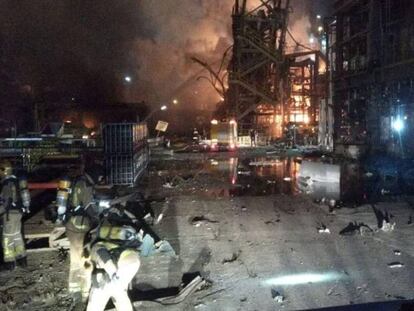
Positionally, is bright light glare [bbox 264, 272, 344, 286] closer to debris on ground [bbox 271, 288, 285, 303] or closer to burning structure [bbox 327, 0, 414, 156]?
debris on ground [bbox 271, 288, 285, 303]

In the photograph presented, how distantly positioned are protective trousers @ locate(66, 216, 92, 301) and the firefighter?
4.60 ft

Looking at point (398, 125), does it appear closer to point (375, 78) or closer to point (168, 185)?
point (375, 78)

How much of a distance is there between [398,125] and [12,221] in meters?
17.3

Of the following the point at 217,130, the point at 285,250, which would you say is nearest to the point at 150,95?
the point at 217,130

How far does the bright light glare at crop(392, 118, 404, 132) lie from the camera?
60.6 ft

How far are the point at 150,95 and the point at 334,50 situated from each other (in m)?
20.0

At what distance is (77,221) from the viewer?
5031mm

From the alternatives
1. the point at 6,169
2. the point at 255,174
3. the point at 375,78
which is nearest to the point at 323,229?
the point at 6,169

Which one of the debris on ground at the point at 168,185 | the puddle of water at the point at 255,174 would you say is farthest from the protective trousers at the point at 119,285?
the debris on ground at the point at 168,185

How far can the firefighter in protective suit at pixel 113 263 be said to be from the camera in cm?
397

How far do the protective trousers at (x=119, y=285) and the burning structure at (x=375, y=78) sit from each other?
1671 cm

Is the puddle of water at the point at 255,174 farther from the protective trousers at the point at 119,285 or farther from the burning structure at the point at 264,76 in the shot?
the burning structure at the point at 264,76

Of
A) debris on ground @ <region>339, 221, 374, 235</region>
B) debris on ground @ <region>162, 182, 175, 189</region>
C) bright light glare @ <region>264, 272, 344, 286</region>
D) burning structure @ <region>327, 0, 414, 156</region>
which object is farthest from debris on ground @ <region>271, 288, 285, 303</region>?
burning structure @ <region>327, 0, 414, 156</region>

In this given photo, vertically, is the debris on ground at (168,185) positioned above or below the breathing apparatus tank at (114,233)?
below
